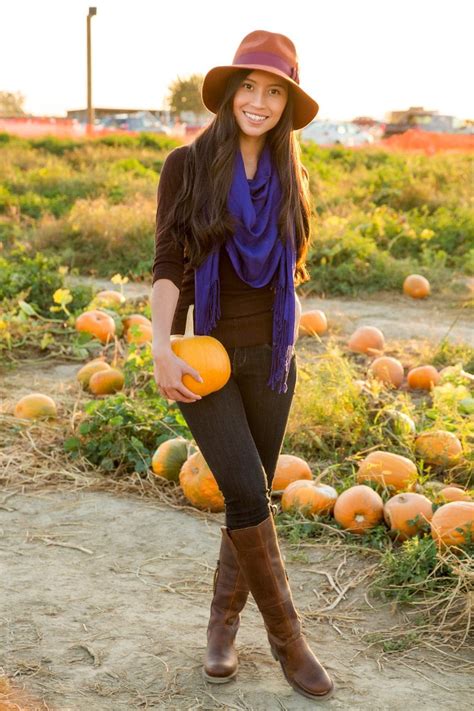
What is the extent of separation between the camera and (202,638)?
10.6ft

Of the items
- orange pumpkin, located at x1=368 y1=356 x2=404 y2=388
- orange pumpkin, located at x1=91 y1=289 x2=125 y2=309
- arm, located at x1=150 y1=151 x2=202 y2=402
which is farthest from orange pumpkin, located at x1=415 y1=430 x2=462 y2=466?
orange pumpkin, located at x1=91 y1=289 x2=125 y2=309

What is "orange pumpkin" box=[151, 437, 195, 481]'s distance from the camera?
468 cm

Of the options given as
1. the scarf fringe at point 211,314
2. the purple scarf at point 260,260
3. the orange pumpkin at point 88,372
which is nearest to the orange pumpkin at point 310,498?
the purple scarf at point 260,260

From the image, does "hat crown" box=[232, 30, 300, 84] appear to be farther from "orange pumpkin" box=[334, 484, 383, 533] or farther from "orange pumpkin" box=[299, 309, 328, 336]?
"orange pumpkin" box=[299, 309, 328, 336]

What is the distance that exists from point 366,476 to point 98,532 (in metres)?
1.24

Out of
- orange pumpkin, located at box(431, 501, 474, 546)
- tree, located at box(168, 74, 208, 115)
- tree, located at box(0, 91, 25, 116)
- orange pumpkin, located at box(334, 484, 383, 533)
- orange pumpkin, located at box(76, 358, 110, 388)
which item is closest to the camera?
orange pumpkin, located at box(431, 501, 474, 546)

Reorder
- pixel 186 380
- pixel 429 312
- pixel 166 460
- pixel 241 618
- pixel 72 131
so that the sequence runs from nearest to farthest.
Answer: pixel 186 380, pixel 241 618, pixel 166 460, pixel 429 312, pixel 72 131

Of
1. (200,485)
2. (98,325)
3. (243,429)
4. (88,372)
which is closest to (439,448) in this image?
(200,485)

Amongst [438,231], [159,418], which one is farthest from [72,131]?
[159,418]

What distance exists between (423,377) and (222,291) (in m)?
3.43

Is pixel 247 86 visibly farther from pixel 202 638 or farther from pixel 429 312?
pixel 429 312

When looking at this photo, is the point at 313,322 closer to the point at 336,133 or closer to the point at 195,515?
the point at 195,515

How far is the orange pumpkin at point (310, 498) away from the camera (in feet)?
13.8

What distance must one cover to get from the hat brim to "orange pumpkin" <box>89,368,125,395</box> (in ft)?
10.4
